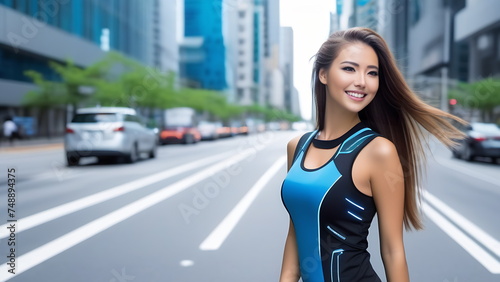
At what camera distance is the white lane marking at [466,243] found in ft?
18.0

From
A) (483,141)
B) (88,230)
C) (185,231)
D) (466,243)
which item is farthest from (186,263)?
(483,141)

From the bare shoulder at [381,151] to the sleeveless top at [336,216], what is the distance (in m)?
0.03

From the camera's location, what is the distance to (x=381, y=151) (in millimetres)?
1927

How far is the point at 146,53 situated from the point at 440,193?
64595 millimetres

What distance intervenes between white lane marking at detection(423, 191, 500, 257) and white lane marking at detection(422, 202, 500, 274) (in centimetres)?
11

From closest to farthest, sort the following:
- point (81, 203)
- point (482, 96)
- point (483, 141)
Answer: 1. point (81, 203)
2. point (483, 141)
3. point (482, 96)

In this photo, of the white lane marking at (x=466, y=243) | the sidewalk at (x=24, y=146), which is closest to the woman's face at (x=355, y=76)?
the white lane marking at (x=466, y=243)

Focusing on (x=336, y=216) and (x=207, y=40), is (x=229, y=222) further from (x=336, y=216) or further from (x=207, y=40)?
(x=207, y=40)

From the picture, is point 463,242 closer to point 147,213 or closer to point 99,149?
point 147,213

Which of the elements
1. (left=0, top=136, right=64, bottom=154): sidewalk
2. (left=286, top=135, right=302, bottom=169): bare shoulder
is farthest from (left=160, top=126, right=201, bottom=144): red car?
(left=286, top=135, right=302, bottom=169): bare shoulder

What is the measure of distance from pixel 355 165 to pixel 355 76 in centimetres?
33

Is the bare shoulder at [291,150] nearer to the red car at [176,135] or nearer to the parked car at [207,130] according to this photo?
the red car at [176,135]

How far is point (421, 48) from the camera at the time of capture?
273ft

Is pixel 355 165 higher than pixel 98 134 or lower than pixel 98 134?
higher
